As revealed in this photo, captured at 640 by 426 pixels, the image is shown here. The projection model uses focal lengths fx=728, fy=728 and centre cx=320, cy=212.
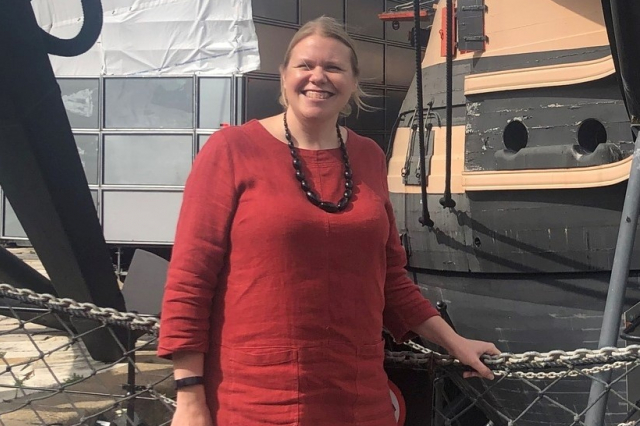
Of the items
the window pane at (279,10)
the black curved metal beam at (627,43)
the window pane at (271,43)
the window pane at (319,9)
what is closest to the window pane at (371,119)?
the window pane at (319,9)

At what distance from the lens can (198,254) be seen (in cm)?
151

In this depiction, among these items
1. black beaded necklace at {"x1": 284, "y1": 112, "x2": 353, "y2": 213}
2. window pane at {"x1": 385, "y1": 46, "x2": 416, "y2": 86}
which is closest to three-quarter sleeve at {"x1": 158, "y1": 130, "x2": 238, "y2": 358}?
black beaded necklace at {"x1": 284, "y1": 112, "x2": 353, "y2": 213}

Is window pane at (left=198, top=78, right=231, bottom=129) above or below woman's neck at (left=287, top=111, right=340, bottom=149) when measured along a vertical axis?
above

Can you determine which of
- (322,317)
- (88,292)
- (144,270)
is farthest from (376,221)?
(144,270)

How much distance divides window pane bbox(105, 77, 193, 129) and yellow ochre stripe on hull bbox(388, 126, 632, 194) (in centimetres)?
345

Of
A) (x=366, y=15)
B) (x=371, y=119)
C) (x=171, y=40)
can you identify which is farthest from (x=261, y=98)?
(x=366, y=15)

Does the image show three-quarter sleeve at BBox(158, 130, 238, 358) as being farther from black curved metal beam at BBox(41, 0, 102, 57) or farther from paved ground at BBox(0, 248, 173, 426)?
paved ground at BBox(0, 248, 173, 426)

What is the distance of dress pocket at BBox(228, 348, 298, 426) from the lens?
153 centimetres

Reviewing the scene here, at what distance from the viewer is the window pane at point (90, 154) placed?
7.58 meters

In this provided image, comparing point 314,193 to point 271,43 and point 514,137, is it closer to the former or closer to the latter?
point 514,137

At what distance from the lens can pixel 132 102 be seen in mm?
7477

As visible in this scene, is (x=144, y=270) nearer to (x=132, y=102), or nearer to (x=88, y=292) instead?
(x=88, y=292)

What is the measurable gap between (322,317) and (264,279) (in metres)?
0.15

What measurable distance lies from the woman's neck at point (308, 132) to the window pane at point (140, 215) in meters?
5.76
